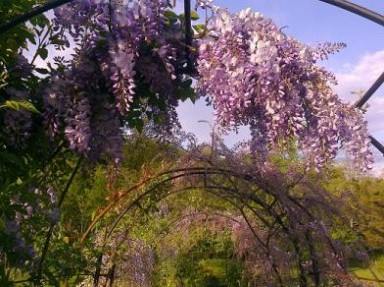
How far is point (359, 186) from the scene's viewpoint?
622 inches

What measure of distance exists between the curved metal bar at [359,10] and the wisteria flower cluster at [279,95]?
23cm

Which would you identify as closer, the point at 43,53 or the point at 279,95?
the point at 279,95

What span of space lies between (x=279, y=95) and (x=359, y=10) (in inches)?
16.1

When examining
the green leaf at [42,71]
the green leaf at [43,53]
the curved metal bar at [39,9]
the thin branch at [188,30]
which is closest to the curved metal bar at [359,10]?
the thin branch at [188,30]

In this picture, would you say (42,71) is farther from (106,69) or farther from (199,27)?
(199,27)

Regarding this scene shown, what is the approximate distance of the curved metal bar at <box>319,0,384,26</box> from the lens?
182 cm

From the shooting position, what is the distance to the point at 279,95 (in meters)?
2.09

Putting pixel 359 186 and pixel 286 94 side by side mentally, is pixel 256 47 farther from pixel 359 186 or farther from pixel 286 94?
pixel 359 186

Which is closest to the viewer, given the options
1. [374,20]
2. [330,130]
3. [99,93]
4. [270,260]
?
[374,20]

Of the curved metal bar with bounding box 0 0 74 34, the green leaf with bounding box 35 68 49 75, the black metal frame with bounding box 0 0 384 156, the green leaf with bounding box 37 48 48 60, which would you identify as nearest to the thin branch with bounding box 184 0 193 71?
the black metal frame with bounding box 0 0 384 156

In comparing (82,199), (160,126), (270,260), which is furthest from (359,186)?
(160,126)

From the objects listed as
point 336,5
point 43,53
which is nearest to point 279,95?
point 336,5

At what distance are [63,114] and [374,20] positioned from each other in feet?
4.43

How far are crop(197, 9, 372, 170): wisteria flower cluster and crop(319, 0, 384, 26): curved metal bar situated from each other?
0.74 feet
